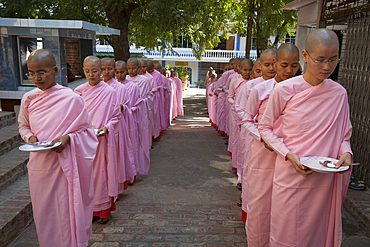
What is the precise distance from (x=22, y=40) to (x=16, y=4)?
10.9 feet

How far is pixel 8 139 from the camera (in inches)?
226

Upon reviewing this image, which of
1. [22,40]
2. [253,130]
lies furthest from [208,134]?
[253,130]

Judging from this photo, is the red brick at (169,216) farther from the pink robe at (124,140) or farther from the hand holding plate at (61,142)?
the hand holding plate at (61,142)

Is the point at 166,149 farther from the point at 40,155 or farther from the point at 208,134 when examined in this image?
the point at 40,155

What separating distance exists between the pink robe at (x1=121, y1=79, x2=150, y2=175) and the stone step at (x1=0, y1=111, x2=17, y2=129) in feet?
8.58

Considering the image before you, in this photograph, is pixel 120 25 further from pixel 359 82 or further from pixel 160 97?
pixel 359 82

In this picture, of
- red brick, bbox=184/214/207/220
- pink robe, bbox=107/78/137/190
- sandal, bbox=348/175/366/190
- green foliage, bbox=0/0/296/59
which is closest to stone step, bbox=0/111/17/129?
pink robe, bbox=107/78/137/190

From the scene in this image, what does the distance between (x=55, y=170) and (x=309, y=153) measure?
92.0 inches

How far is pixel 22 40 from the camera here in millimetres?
7754

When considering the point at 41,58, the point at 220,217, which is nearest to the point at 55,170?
the point at 41,58

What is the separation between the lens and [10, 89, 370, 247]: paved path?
4117 mm

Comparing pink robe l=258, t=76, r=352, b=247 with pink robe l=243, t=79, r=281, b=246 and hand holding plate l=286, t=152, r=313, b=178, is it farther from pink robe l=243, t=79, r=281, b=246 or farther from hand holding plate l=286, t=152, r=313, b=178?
pink robe l=243, t=79, r=281, b=246

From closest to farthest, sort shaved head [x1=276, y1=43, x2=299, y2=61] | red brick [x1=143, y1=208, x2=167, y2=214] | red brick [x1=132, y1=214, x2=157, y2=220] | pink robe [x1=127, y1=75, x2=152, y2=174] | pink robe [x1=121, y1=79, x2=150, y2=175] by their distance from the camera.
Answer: shaved head [x1=276, y1=43, x2=299, y2=61]
red brick [x1=132, y1=214, x2=157, y2=220]
red brick [x1=143, y1=208, x2=167, y2=214]
pink robe [x1=121, y1=79, x2=150, y2=175]
pink robe [x1=127, y1=75, x2=152, y2=174]

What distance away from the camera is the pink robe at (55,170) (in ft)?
10.7
